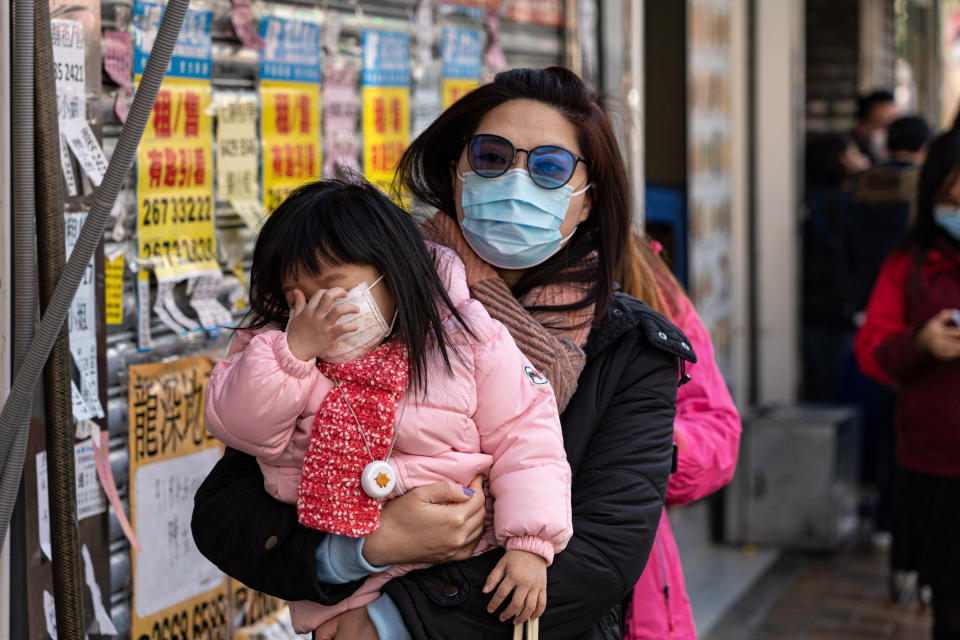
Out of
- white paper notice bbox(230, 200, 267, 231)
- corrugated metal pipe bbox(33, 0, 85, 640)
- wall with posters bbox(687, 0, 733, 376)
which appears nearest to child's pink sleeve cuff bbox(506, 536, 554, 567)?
corrugated metal pipe bbox(33, 0, 85, 640)

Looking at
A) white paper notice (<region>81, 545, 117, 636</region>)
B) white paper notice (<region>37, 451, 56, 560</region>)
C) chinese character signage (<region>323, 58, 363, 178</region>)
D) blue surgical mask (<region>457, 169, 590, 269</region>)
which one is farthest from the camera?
chinese character signage (<region>323, 58, 363, 178</region>)

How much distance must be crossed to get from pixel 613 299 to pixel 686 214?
14.0 feet

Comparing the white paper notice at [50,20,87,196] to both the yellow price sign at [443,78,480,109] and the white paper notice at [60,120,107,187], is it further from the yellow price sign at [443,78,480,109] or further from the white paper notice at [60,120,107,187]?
the yellow price sign at [443,78,480,109]

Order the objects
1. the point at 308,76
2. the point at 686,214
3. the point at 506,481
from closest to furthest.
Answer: the point at 506,481, the point at 308,76, the point at 686,214

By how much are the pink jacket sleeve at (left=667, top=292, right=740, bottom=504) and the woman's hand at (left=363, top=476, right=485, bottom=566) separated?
746 millimetres

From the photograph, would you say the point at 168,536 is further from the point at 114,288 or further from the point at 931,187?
the point at 931,187

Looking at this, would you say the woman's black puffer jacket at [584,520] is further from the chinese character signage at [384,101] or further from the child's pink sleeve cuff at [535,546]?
the chinese character signage at [384,101]

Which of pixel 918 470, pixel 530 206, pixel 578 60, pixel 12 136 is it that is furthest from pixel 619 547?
pixel 578 60

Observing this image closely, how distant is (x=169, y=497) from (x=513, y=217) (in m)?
1.25

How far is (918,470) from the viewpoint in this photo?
4180 millimetres

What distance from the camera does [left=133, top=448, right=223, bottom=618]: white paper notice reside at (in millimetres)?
2916

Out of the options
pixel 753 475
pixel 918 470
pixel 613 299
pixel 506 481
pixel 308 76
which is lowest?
pixel 753 475

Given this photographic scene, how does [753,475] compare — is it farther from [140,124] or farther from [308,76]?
[140,124]

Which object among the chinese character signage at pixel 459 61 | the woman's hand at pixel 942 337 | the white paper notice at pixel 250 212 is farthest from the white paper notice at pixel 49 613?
the woman's hand at pixel 942 337
